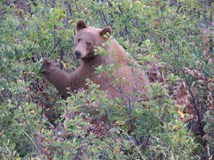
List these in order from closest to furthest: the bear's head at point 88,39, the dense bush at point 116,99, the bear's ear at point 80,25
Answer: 1. the dense bush at point 116,99
2. the bear's head at point 88,39
3. the bear's ear at point 80,25

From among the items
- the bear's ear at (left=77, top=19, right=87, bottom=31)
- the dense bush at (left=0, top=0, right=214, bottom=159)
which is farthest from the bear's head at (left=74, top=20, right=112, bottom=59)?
the dense bush at (left=0, top=0, right=214, bottom=159)

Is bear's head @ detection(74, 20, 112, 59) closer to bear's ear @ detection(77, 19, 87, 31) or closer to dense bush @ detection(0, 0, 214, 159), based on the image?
bear's ear @ detection(77, 19, 87, 31)

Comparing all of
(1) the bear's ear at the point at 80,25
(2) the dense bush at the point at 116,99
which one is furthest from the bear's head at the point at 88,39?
(2) the dense bush at the point at 116,99

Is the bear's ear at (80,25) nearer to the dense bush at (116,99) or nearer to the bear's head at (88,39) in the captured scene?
the bear's head at (88,39)

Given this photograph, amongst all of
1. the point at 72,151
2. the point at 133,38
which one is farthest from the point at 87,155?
the point at 133,38

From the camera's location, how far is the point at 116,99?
6.31m

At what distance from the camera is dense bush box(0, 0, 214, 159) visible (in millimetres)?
5461

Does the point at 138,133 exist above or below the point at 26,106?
below

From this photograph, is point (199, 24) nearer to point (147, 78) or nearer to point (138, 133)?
point (147, 78)

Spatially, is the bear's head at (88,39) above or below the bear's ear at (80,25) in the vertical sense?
below

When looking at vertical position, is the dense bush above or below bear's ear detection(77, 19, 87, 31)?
below

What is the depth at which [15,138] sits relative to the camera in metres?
5.89

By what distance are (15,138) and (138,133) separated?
112cm

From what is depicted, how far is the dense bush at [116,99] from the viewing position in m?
5.46
